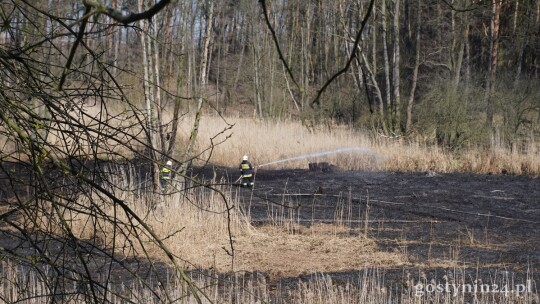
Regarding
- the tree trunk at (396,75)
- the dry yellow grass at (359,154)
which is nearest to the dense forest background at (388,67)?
the tree trunk at (396,75)

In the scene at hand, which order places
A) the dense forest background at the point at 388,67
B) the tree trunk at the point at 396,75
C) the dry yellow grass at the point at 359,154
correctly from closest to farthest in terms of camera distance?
the dense forest background at the point at 388,67, the dry yellow grass at the point at 359,154, the tree trunk at the point at 396,75

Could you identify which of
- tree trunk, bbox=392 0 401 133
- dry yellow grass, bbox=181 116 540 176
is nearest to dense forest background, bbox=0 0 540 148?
tree trunk, bbox=392 0 401 133

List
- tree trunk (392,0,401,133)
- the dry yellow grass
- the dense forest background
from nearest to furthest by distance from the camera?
the dense forest background, the dry yellow grass, tree trunk (392,0,401,133)

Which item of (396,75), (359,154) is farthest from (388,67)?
(359,154)

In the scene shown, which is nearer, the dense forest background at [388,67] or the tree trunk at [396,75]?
the dense forest background at [388,67]

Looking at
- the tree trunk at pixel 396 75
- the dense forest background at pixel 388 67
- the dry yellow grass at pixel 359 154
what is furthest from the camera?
the tree trunk at pixel 396 75

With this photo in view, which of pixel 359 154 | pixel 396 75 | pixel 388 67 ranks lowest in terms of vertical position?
pixel 359 154

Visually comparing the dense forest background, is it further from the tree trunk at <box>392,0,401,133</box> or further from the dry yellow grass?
the dry yellow grass

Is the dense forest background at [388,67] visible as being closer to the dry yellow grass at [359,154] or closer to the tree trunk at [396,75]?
the tree trunk at [396,75]

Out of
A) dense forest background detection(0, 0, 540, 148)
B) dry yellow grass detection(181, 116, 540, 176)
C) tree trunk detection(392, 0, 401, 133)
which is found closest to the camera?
dense forest background detection(0, 0, 540, 148)

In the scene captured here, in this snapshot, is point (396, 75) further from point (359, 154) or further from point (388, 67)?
point (359, 154)

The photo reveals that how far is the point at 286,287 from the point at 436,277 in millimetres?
1271

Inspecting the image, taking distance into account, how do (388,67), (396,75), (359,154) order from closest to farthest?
(359,154), (396,75), (388,67)

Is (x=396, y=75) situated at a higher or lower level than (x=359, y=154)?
higher
